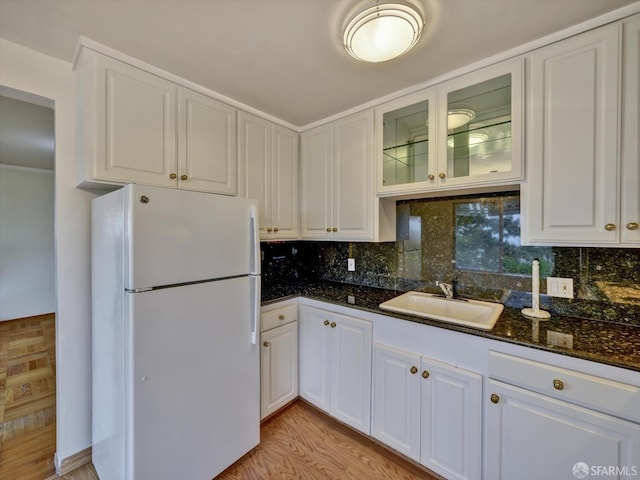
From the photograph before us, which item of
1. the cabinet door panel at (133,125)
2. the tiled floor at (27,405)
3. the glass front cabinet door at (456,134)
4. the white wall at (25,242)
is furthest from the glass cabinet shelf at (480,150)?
the white wall at (25,242)

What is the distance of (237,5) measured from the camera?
1121 mm

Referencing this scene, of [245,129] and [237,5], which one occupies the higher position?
[237,5]

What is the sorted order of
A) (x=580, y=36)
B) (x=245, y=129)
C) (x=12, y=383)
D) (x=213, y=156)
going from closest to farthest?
(x=580, y=36) → (x=213, y=156) → (x=245, y=129) → (x=12, y=383)

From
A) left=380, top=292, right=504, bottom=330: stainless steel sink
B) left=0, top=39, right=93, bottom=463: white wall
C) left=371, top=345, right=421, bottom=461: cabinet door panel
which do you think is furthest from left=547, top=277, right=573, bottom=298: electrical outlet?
left=0, top=39, right=93, bottom=463: white wall

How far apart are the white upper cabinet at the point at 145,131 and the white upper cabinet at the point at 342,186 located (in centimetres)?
73

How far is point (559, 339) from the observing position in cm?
118

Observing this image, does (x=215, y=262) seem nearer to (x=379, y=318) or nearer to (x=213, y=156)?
(x=213, y=156)

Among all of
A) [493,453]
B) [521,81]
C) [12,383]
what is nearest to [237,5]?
[521,81]

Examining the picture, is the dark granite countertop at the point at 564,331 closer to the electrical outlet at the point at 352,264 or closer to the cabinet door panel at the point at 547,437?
the cabinet door panel at the point at 547,437

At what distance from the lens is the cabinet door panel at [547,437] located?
3.25ft

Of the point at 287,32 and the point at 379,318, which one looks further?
the point at 379,318

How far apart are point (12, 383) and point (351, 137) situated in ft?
12.2

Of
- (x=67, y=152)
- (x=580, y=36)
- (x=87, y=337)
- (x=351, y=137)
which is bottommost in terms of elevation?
(x=87, y=337)

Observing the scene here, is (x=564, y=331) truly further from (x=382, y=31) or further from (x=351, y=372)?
(x=382, y=31)
